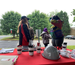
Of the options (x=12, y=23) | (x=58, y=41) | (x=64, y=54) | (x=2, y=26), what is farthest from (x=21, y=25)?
(x=2, y=26)

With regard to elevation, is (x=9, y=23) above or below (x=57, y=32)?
above

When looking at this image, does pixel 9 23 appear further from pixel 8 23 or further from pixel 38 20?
pixel 38 20

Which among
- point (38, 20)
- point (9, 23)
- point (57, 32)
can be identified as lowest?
point (57, 32)

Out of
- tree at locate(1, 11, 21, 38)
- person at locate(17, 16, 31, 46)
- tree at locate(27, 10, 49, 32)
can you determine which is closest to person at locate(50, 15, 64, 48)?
person at locate(17, 16, 31, 46)

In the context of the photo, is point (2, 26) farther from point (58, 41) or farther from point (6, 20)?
point (58, 41)

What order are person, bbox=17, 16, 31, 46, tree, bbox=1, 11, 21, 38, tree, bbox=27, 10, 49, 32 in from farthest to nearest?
tree, bbox=27, 10, 49, 32 < tree, bbox=1, 11, 21, 38 < person, bbox=17, 16, 31, 46

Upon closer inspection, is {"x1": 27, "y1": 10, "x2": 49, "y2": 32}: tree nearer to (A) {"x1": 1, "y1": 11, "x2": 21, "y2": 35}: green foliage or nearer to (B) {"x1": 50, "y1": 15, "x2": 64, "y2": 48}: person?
(A) {"x1": 1, "y1": 11, "x2": 21, "y2": 35}: green foliage

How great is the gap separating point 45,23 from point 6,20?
11.0 ft

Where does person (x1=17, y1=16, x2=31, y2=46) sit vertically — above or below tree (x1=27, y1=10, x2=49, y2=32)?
below

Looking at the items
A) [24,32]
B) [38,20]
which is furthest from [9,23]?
[24,32]

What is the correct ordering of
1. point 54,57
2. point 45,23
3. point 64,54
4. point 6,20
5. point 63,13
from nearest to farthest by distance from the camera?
1. point 54,57
2. point 64,54
3. point 6,20
4. point 45,23
5. point 63,13

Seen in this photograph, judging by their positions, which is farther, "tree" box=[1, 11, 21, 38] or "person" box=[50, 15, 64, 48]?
"tree" box=[1, 11, 21, 38]

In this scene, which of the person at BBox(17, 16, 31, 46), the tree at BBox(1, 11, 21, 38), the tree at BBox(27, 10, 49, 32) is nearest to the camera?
the person at BBox(17, 16, 31, 46)

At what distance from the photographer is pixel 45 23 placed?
225 inches
